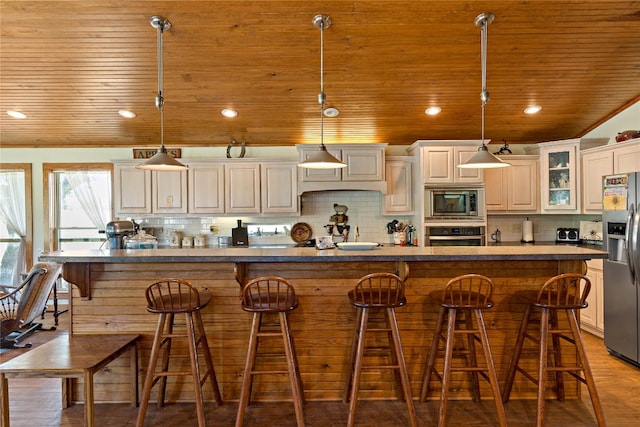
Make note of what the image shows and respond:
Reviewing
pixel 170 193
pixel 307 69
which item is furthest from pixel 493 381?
pixel 170 193

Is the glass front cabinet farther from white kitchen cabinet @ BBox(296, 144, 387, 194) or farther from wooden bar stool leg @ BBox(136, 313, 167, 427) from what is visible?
wooden bar stool leg @ BBox(136, 313, 167, 427)

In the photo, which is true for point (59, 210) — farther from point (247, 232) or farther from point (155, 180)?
point (247, 232)

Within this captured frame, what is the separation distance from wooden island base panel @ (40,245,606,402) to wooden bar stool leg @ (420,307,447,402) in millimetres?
70

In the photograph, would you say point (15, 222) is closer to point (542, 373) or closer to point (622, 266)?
point (542, 373)

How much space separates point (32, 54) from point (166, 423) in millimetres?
3405

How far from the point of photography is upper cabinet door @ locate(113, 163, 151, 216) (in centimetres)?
466

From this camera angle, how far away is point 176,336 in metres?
2.23

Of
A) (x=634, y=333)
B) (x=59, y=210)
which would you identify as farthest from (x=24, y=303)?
(x=634, y=333)

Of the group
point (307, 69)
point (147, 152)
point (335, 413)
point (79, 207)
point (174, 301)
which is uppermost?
point (307, 69)

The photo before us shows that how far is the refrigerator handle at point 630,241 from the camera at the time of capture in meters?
3.03

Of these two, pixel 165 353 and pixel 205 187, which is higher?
pixel 205 187

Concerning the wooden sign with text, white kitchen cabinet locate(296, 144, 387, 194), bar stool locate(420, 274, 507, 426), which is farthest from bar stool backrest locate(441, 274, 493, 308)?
the wooden sign with text

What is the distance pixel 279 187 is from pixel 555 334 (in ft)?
10.8

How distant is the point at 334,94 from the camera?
394 centimetres
